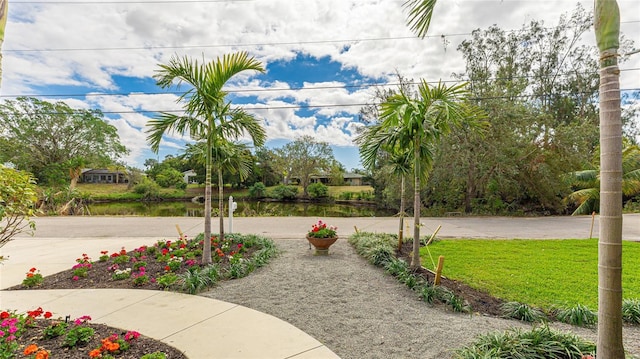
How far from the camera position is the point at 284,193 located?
30.9 metres

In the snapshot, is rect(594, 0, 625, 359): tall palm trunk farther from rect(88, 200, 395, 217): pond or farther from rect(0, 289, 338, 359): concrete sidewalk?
rect(88, 200, 395, 217): pond

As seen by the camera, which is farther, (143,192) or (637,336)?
(143,192)

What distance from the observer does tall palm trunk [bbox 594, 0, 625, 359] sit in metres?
1.80

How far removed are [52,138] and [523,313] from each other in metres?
30.5

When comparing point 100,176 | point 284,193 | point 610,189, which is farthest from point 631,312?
point 100,176

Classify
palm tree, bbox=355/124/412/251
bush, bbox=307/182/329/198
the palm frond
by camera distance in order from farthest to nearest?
bush, bbox=307/182/329/198, palm tree, bbox=355/124/412/251, the palm frond

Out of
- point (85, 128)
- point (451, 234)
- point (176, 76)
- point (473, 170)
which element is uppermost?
point (85, 128)

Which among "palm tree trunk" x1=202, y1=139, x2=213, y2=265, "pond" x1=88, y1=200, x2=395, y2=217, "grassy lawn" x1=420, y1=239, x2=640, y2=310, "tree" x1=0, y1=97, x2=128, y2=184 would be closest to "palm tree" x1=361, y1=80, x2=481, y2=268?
"grassy lawn" x1=420, y1=239, x2=640, y2=310

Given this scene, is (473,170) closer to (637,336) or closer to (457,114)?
(457,114)

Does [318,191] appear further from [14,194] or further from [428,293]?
[14,194]

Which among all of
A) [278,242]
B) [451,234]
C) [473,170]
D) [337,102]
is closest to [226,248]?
[278,242]

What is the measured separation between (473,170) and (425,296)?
11871mm

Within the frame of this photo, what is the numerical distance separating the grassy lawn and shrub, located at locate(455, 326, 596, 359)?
1.51m

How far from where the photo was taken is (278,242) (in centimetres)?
788
